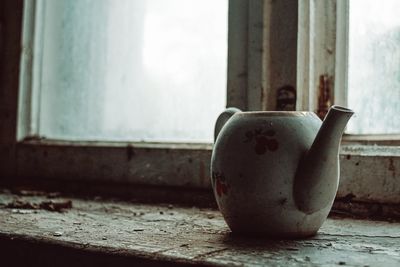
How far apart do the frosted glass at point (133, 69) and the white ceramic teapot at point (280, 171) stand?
409 millimetres

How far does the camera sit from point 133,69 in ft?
3.72

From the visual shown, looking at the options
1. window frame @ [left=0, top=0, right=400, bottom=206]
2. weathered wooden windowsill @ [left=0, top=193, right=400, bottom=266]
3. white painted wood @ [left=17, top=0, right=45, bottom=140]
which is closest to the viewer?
weathered wooden windowsill @ [left=0, top=193, right=400, bottom=266]

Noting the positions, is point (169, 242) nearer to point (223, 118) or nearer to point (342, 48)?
point (223, 118)

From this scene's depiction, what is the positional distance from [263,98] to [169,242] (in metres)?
0.36

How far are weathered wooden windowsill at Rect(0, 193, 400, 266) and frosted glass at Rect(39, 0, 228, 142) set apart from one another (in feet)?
0.92

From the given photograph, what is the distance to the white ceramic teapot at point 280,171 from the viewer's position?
1.87 ft

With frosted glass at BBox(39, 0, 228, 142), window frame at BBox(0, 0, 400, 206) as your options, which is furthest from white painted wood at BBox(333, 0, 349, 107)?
frosted glass at BBox(39, 0, 228, 142)

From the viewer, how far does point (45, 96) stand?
1189 mm

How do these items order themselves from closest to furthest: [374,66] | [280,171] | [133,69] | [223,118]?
[280,171]
[223,118]
[374,66]
[133,69]

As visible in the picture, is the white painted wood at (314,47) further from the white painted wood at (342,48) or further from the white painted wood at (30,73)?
the white painted wood at (30,73)

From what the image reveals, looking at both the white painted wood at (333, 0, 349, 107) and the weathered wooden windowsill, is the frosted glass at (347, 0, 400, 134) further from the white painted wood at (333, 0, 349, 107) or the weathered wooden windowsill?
the weathered wooden windowsill

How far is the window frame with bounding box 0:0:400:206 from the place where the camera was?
797 millimetres

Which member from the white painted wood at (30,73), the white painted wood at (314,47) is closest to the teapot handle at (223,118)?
the white painted wood at (314,47)

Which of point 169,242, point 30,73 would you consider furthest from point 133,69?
point 169,242
